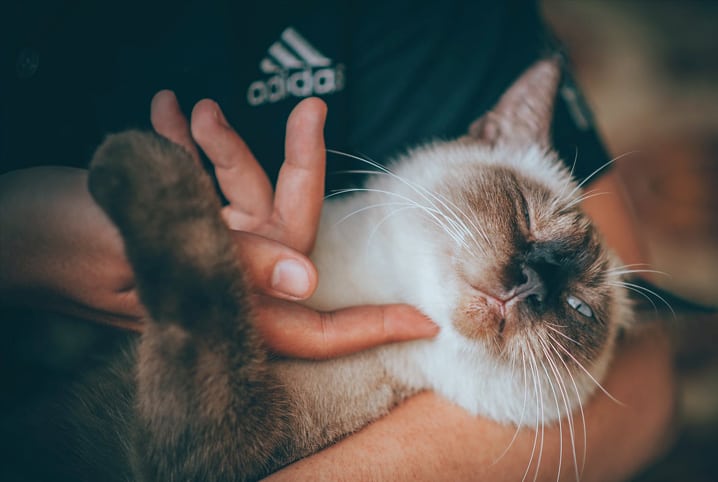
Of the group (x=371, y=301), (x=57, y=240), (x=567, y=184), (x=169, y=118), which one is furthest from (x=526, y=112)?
(x=57, y=240)

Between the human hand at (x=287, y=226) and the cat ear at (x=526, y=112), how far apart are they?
1.84ft

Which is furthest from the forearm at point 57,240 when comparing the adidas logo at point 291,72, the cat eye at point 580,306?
the cat eye at point 580,306

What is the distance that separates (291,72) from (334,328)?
569 mm

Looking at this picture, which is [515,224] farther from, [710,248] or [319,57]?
[710,248]

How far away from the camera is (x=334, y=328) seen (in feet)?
2.86

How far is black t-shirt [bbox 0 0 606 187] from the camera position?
0.81m

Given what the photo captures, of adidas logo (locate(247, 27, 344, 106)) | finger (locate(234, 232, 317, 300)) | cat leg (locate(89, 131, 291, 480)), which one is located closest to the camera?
cat leg (locate(89, 131, 291, 480))

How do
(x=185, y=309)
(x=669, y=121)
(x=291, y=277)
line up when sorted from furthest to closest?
(x=669, y=121), (x=291, y=277), (x=185, y=309)

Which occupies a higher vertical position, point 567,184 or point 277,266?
point 567,184

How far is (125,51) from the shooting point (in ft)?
2.90

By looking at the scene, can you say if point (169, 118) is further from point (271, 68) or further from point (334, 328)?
Answer: point (334, 328)

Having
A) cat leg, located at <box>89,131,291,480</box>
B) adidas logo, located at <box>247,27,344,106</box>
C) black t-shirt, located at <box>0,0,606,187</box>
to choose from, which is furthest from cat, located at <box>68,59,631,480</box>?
adidas logo, located at <box>247,27,344,106</box>

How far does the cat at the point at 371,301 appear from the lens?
2.22ft

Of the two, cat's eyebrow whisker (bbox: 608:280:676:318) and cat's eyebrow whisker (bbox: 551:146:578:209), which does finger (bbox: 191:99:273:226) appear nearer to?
cat's eyebrow whisker (bbox: 551:146:578:209)
